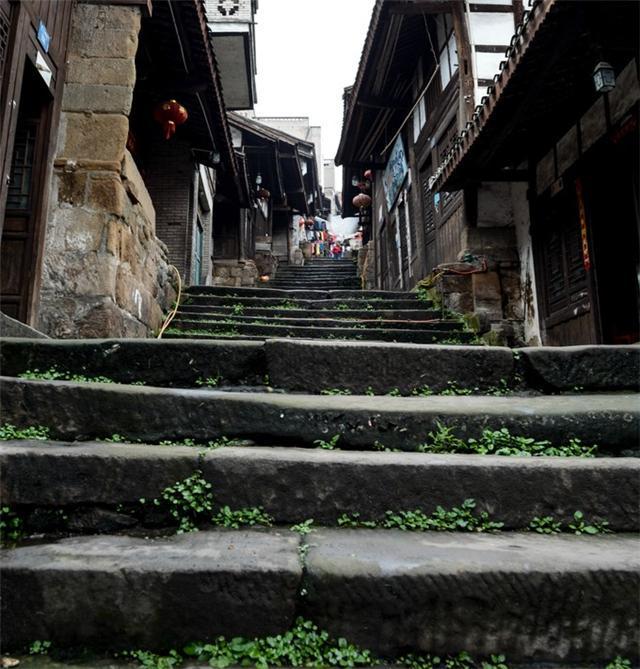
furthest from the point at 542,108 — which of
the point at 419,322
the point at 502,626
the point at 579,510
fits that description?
the point at 502,626

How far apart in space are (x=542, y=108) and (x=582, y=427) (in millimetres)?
4435

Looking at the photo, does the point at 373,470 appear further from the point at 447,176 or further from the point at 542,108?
the point at 447,176

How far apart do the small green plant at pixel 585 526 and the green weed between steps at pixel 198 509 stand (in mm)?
1219

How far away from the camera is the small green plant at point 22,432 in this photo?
234 cm

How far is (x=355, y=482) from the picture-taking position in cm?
214

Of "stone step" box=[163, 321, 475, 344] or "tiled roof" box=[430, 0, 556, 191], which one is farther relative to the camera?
"stone step" box=[163, 321, 475, 344]

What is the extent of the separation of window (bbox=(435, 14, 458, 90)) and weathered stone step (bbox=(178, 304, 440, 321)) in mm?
4441

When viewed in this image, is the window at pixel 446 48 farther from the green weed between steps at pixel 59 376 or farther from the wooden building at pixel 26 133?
the green weed between steps at pixel 59 376

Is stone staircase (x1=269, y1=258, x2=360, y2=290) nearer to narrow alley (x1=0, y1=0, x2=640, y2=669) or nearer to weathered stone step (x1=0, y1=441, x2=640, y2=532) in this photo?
narrow alley (x1=0, y1=0, x2=640, y2=669)

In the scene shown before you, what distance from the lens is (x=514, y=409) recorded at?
106 inches

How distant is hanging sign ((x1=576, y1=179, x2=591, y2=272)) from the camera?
581 cm

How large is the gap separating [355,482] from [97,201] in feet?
12.3

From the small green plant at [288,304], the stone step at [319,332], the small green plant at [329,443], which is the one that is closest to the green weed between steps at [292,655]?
the small green plant at [329,443]

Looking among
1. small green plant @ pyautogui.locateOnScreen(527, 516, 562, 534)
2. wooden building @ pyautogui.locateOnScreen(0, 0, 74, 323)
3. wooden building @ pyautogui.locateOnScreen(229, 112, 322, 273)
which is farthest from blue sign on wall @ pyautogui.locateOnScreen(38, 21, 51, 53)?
wooden building @ pyautogui.locateOnScreen(229, 112, 322, 273)
